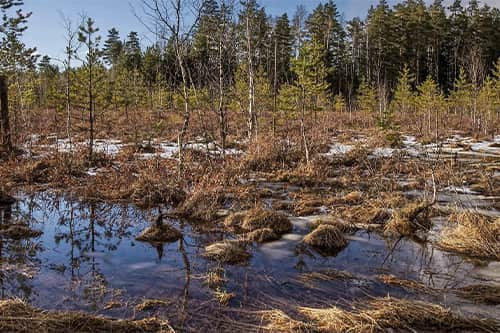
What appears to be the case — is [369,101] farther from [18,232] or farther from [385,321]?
[385,321]

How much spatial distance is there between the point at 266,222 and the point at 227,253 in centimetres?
176

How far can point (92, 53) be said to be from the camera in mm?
15180

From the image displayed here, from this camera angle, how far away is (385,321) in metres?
4.15

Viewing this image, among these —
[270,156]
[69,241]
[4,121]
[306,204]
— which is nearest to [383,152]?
[270,156]

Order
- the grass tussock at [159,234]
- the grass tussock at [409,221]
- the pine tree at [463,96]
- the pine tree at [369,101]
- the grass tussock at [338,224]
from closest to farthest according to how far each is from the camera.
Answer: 1. the grass tussock at [159,234]
2. the grass tussock at [409,221]
3. the grass tussock at [338,224]
4. the pine tree at [463,96]
5. the pine tree at [369,101]

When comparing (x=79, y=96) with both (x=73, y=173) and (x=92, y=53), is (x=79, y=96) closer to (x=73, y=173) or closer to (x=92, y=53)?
(x=92, y=53)

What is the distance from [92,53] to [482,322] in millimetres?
15453

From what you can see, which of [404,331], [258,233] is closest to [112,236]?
[258,233]

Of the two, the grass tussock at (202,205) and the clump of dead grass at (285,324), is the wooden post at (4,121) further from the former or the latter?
the clump of dead grass at (285,324)

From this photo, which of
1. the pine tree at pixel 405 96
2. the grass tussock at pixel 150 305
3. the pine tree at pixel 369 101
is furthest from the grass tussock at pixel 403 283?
the pine tree at pixel 405 96

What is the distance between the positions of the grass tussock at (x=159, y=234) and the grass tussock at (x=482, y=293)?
4.86 m

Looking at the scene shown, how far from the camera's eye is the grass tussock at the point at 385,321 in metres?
4.01

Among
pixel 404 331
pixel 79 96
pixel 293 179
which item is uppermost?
pixel 79 96

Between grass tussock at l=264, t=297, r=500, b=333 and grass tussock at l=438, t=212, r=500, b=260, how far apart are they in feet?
8.23
